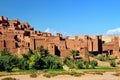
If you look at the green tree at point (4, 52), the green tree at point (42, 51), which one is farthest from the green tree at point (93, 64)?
the green tree at point (4, 52)

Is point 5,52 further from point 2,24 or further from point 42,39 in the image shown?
point 2,24

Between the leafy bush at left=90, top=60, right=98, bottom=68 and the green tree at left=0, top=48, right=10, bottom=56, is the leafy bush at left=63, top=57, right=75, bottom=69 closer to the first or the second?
the leafy bush at left=90, top=60, right=98, bottom=68

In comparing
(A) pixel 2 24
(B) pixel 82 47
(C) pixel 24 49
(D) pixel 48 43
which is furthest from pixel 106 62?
(A) pixel 2 24

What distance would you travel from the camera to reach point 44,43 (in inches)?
2240

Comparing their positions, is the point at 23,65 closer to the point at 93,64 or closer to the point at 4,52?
the point at 4,52

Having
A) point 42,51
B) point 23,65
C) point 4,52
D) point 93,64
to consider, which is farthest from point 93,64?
point 4,52

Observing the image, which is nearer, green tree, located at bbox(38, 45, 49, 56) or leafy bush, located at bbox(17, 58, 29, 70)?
leafy bush, located at bbox(17, 58, 29, 70)

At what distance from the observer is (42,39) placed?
2244 inches

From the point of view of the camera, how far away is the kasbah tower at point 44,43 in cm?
5366

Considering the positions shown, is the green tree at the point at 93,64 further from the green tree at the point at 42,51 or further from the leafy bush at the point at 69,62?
the green tree at the point at 42,51

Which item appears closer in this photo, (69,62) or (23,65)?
(23,65)

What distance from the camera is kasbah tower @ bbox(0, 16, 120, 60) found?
53.7 metres

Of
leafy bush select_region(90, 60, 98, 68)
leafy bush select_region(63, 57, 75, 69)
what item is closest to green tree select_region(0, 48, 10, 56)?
leafy bush select_region(63, 57, 75, 69)

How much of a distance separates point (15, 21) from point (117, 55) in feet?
63.3
